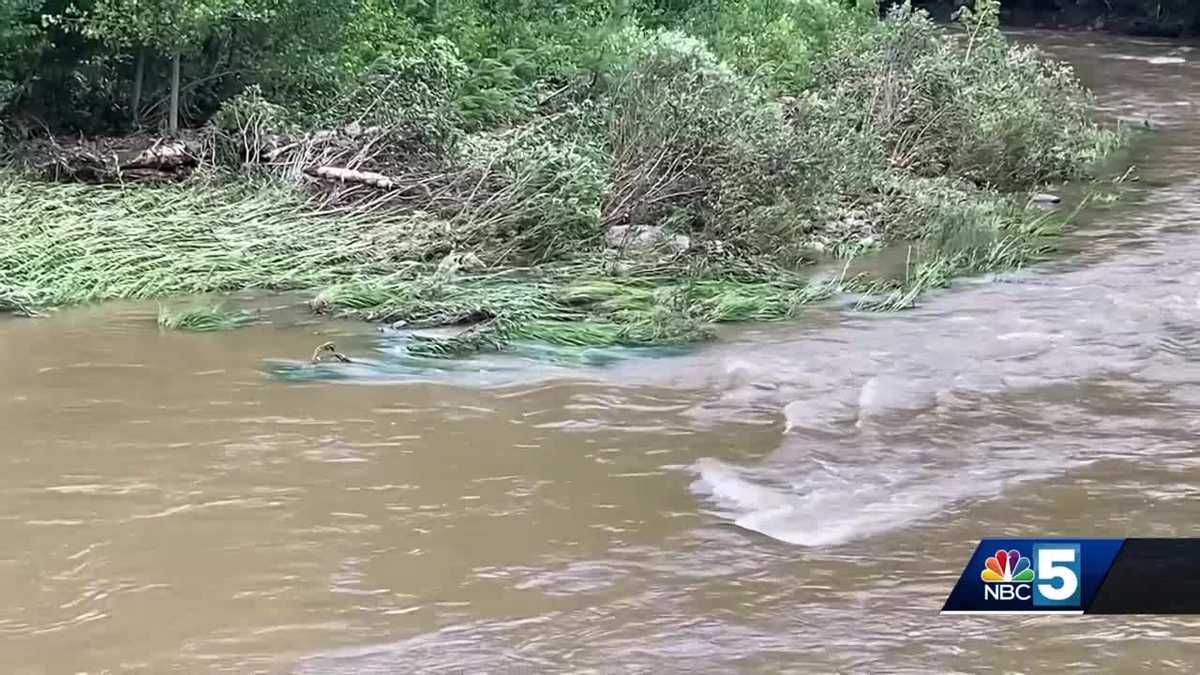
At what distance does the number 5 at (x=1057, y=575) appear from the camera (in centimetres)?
508

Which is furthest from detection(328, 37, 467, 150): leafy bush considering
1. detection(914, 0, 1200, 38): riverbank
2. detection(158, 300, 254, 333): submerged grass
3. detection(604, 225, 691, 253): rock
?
detection(914, 0, 1200, 38): riverbank

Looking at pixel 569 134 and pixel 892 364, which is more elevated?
pixel 569 134

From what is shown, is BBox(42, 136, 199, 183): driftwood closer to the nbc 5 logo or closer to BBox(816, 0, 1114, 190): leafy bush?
BBox(816, 0, 1114, 190): leafy bush

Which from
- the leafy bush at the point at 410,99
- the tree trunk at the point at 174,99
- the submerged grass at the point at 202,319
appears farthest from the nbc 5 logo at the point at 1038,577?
the tree trunk at the point at 174,99

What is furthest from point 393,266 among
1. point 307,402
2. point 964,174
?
point 964,174

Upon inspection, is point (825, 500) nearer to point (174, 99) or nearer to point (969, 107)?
point (969, 107)

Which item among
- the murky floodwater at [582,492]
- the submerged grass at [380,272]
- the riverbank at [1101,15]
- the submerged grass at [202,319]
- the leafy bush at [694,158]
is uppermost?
the riverbank at [1101,15]

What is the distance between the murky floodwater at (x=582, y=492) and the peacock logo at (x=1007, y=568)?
0.68 ft

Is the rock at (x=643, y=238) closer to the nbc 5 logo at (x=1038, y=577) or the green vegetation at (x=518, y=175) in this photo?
the green vegetation at (x=518, y=175)

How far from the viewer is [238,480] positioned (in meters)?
6.56

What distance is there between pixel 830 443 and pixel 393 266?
14.2ft

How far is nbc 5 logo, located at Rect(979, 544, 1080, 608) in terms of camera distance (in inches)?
200

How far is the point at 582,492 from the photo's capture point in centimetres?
654

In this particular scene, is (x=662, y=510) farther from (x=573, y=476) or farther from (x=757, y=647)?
(x=757, y=647)
